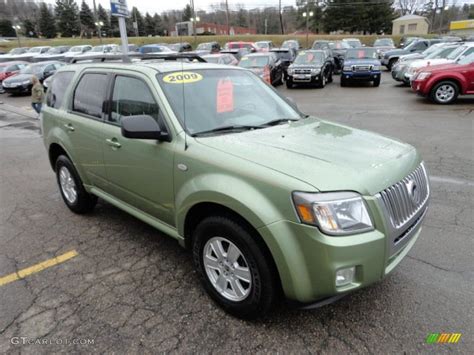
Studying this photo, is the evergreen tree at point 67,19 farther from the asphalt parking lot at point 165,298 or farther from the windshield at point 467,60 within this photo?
the asphalt parking lot at point 165,298

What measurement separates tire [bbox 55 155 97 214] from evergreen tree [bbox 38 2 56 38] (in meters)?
81.4

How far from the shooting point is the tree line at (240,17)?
59031mm

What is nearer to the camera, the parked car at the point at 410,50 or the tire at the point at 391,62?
the parked car at the point at 410,50

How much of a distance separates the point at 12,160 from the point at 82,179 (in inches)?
174

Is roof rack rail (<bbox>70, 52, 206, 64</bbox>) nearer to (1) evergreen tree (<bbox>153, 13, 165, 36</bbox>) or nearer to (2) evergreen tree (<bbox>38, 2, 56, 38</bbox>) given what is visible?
(2) evergreen tree (<bbox>38, 2, 56, 38</bbox>)

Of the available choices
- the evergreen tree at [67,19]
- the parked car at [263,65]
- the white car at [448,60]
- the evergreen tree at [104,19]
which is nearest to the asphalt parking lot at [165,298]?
the white car at [448,60]

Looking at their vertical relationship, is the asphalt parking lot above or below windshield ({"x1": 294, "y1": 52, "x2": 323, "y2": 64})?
below

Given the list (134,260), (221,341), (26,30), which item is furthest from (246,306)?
(26,30)

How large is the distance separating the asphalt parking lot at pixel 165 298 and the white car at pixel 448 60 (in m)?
9.09

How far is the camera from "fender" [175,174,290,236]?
2.20 m

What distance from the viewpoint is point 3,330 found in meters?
2.62

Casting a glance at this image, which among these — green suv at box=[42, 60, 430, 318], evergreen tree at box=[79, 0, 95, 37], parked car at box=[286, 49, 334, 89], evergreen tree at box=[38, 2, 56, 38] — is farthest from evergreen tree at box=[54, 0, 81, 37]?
green suv at box=[42, 60, 430, 318]

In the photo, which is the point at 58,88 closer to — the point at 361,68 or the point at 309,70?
the point at 309,70

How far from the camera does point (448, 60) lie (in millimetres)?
12641
